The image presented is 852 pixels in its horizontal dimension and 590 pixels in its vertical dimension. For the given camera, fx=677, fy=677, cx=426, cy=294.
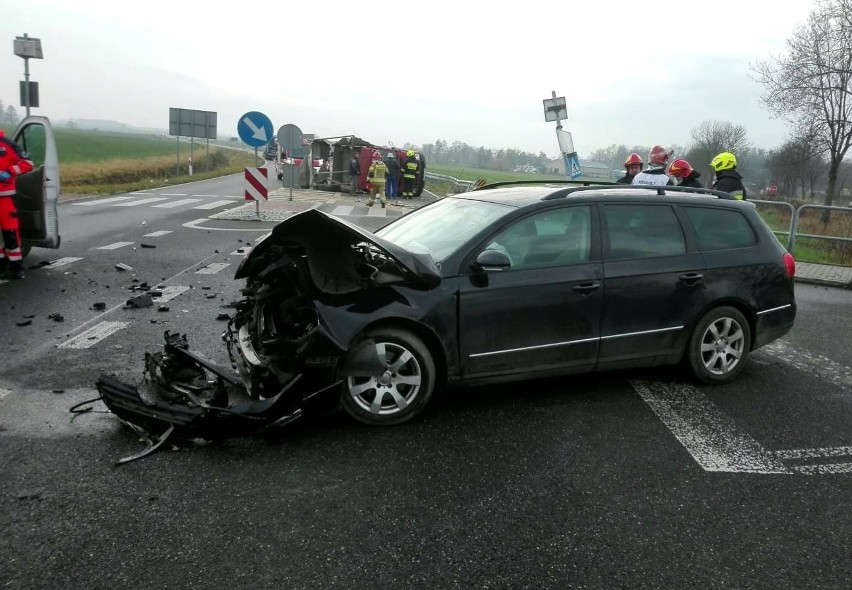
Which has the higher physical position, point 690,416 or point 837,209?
point 837,209

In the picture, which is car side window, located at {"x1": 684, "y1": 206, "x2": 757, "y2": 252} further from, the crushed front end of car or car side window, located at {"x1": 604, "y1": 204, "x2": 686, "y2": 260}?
the crushed front end of car

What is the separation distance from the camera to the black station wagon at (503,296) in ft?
14.4

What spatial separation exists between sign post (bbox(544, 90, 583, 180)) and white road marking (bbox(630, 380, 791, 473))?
9.26m

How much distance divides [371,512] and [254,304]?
2.20 metres

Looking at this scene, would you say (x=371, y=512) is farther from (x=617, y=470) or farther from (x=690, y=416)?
(x=690, y=416)

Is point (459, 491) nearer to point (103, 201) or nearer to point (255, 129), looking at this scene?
point (255, 129)

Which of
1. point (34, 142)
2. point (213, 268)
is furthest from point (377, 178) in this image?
point (34, 142)

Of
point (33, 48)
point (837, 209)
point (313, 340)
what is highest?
point (33, 48)

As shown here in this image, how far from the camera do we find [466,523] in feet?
10.9

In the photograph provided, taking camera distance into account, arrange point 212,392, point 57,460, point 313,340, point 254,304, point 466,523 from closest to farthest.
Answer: point 466,523
point 57,460
point 313,340
point 212,392
point 254,304

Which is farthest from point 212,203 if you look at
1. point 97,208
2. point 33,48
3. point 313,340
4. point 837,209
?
point 313,340

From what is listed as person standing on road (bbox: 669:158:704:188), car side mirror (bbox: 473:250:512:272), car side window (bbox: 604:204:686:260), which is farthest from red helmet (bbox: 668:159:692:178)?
car side mirror (bbox: 473:250:512:272)

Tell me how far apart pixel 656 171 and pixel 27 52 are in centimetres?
1862

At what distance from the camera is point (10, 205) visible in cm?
873
